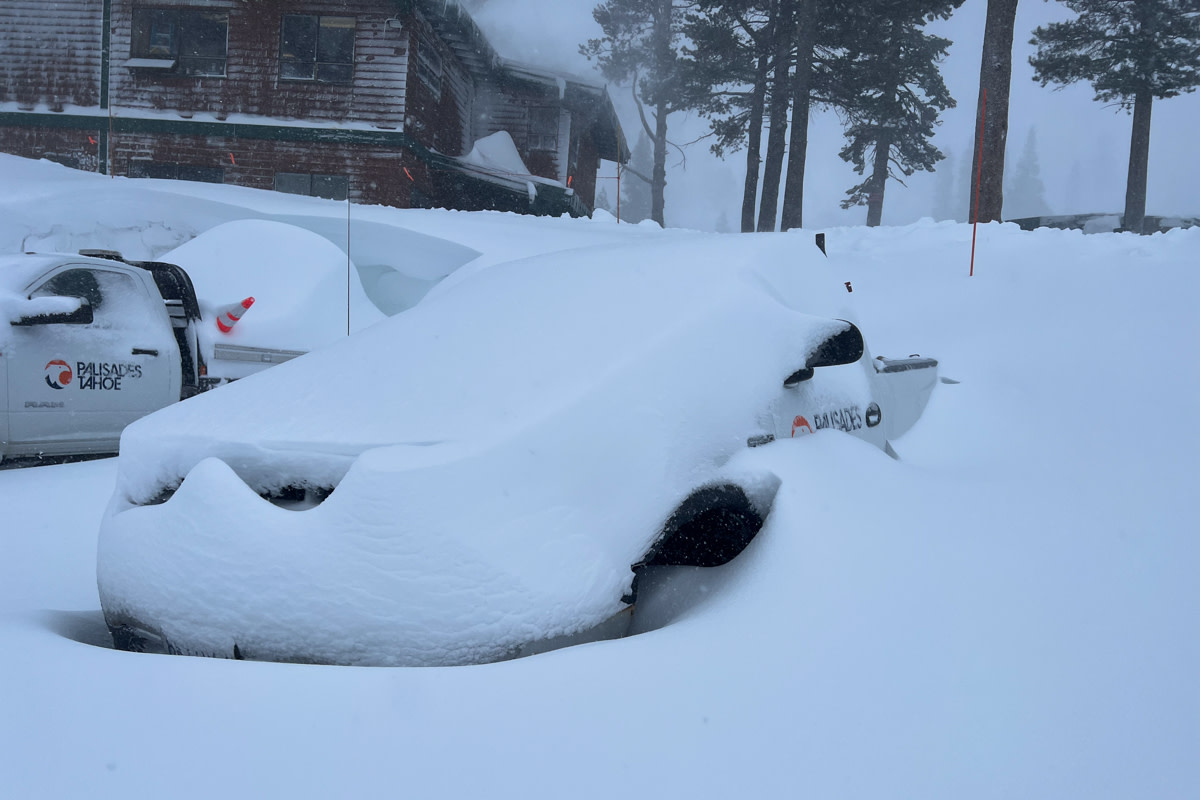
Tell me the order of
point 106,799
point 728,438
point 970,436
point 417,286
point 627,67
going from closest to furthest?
point 106,799 → point 728,438 → point 970,436 → point 417,286 → point 627,67

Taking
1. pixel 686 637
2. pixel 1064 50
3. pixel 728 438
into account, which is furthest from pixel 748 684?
pixel 1064 50

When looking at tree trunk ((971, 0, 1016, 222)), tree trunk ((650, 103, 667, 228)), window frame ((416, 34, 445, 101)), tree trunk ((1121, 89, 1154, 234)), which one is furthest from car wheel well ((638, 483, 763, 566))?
tree trunk ((650, 103, 667, 228))

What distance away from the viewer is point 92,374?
21.2ft

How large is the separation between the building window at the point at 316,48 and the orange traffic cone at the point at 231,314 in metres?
14.1

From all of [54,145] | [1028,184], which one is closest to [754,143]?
[54,145]

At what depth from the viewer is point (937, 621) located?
237 centimetres

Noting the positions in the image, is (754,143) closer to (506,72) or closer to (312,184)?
(506,72)

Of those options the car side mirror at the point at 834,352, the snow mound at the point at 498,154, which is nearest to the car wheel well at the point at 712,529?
the car side mirror at the point at 834,352

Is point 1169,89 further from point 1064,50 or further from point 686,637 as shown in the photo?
point 686,637

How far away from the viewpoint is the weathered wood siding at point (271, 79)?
19.4 meters

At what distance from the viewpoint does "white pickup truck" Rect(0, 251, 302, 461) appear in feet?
19.9

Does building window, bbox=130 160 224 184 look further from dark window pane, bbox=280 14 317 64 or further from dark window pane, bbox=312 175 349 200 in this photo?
dark window pane, bbox=280 14 317 64

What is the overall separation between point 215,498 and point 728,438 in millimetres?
1552

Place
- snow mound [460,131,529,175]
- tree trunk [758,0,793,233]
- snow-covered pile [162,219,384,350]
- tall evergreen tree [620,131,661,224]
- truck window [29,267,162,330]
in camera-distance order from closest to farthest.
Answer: truck window [29,267,162,330] → snow-covered pile [162,219,384,350] → tree trunk [758,0,793,233] → snow mound [460,131,529,175] → tall evergreen tree [620,131,661,224]
